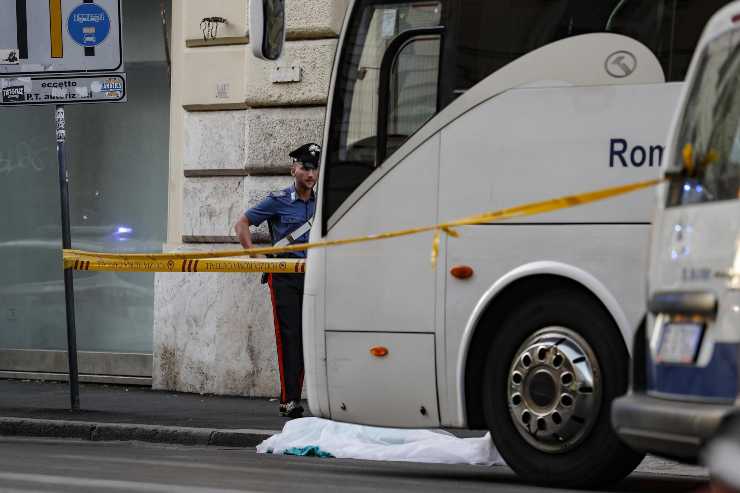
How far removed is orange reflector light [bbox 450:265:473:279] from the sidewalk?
3134 millimetres

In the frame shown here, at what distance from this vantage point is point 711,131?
6.04 metres

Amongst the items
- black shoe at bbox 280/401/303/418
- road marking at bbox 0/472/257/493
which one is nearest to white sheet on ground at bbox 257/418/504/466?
black shoe at bbox 280/401/303/418

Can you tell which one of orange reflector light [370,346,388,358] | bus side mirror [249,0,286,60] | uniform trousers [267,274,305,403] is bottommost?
uniform trousers [267,274,305,403]

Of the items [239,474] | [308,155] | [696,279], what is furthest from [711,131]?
[308,155]

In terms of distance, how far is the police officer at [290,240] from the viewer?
12.4m

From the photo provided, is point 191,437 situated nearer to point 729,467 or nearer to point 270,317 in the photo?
point 270,317

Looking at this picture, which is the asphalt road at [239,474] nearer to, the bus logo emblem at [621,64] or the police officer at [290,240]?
the police officer at [290,240]

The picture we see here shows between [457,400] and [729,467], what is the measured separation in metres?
5.05

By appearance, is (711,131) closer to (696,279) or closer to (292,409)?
(696,279)

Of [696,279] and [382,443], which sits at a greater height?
[696,279]

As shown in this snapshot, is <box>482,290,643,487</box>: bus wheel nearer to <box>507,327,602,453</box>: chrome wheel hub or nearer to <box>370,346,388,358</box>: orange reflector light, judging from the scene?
<box>507,327,602,453</box>: chrome wheel hub

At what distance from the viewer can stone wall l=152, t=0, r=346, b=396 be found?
1441 cm

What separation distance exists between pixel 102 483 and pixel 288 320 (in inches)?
188

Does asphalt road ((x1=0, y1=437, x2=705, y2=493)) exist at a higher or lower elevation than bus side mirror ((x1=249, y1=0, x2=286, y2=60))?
lower
